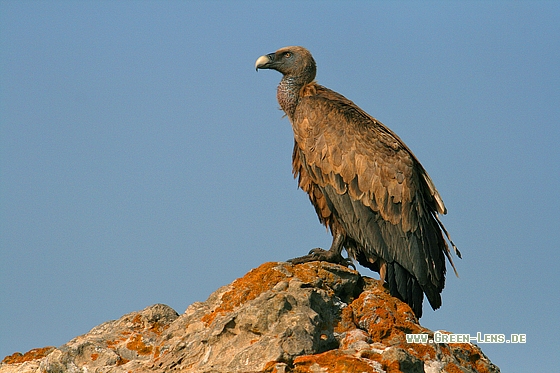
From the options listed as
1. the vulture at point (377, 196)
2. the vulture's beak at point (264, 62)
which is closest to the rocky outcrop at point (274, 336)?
the vulture at point (377, 196)

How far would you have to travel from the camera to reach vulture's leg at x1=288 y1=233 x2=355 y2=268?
10369 mm

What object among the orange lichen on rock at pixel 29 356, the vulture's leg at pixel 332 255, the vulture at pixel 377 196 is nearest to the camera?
the orange lichen on rock at pixel 29 356

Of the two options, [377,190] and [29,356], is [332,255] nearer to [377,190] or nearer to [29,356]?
[377,190]

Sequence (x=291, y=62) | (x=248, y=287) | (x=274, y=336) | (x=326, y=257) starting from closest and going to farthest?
1. (x=274, y=336)
2. (x=248, y=287)
3. (x=326, y=257)
4. (x=291, y=62)

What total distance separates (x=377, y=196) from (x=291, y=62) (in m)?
2.65

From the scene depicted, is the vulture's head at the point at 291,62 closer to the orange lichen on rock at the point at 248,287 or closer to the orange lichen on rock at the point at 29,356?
the orange lichen on rock at the point at 248,287

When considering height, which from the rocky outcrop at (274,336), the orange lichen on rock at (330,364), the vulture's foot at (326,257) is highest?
the vulture's foot at (326,257)

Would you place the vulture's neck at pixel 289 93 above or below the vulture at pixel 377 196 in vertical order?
above

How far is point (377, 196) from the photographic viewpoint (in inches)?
430

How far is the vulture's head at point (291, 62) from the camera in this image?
11.9 meters

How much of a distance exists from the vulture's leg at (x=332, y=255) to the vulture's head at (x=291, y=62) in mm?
2596

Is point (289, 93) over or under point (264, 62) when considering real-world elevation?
under

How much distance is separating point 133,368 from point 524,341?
4.29 meters

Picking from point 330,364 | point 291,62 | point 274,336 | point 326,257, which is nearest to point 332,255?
point 326,257
